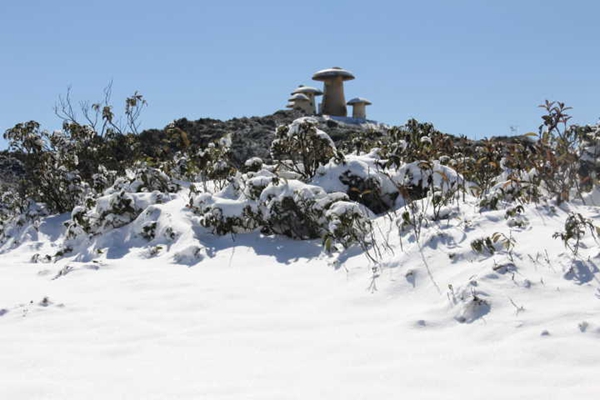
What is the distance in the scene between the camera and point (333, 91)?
30484 mm

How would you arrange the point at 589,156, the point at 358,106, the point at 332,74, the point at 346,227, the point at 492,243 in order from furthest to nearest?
the point at 358,106 → the point at 332,74 → the point at 589,156 → the point at 346,227 → the point at 492,243

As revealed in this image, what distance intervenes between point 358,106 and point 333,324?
3026 centimetres

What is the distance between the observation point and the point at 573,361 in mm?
2611

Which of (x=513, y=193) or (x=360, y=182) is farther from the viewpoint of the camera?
(x=360, y=182)

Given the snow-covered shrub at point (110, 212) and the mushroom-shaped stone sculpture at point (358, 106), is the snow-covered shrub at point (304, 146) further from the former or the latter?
the mushroom-shaped stone sculpture at point (358, 106)

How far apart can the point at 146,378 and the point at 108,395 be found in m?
0.23

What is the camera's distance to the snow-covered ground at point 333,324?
2.60 metres

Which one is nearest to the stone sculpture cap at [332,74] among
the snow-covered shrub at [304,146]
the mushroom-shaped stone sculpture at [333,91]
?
the mushroom-shaped stone sculpture at [333,91]

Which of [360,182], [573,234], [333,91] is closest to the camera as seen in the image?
[573,234]

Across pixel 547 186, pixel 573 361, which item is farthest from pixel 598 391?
pixel 547 186

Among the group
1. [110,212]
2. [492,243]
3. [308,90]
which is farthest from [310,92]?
[492,243]

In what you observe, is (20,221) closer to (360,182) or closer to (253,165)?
(253,165)

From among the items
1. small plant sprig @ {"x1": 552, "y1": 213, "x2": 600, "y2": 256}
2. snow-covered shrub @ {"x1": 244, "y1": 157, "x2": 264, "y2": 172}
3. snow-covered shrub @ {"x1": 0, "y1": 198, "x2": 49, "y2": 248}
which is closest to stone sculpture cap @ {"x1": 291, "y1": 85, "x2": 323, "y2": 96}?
snow-covered shrub @ {"x1": 0, "y1": 198, "x2": 49, "y2": 248}

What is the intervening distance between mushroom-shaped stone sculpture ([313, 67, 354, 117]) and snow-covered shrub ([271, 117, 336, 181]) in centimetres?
2324
